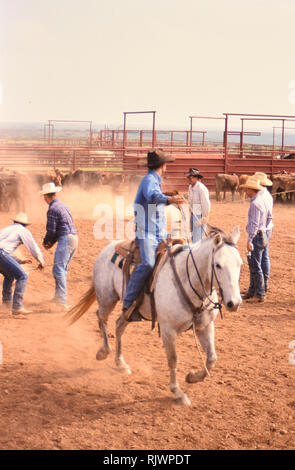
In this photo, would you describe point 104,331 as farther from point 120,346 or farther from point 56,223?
point 56,223

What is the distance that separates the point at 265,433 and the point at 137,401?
1.14 meters

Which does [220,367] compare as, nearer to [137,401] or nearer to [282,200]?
[137,401]

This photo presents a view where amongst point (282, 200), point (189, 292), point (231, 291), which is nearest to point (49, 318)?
point (189, 292)

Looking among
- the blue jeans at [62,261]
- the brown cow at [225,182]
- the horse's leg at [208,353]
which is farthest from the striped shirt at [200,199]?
the brown cow at [225,182]

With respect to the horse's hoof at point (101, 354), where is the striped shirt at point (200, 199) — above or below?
above

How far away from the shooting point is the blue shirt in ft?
15.6

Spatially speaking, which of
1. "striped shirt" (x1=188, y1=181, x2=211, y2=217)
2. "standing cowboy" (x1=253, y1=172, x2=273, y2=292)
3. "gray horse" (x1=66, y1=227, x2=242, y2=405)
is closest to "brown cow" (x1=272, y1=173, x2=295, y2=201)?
"striped shirt" (x1=188, y1=181, x2=211, y2=217)

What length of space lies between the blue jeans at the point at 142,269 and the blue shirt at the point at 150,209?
0.09 m

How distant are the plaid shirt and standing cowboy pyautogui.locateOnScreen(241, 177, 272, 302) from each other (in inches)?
97.2

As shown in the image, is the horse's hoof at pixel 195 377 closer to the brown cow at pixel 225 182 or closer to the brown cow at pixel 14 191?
the brown cow at pixel 14 191

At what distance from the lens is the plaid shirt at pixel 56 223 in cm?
716

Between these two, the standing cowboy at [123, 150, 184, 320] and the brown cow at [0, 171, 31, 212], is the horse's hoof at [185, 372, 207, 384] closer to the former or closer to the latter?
the standing cowboy at [123, 150, 184, 320]

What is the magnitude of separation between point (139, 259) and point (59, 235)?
8.36 feet

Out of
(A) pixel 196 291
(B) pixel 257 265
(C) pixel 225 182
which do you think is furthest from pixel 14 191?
(A) pixel 196 291
